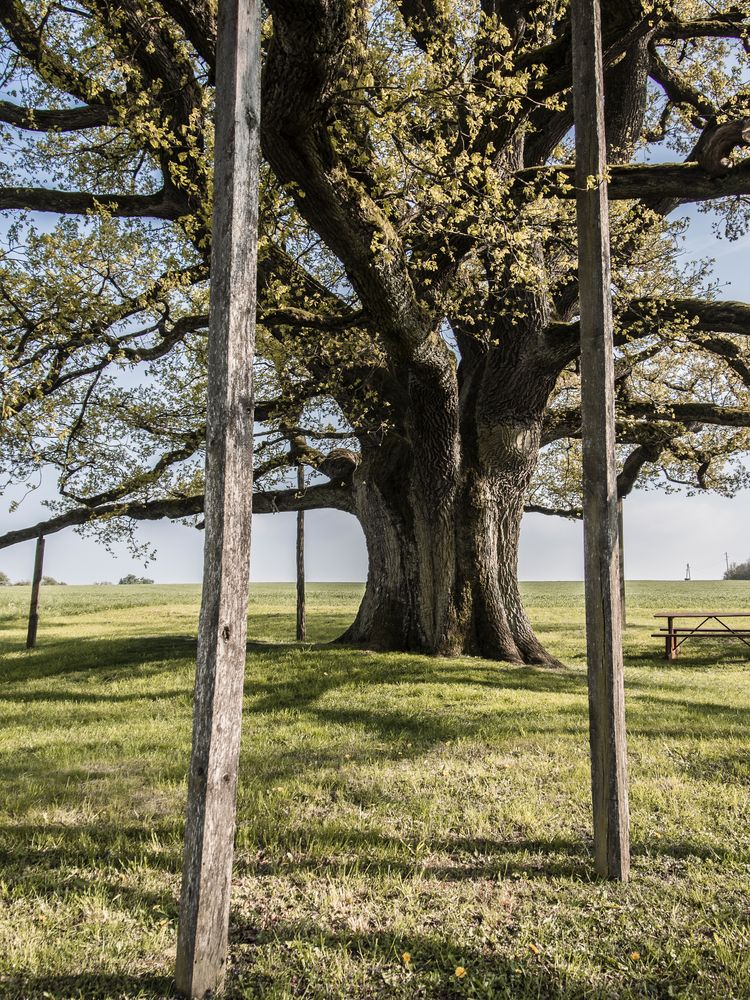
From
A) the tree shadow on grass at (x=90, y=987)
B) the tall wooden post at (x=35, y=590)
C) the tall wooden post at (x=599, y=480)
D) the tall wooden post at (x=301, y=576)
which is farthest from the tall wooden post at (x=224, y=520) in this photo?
the tall wooden post at (x=35, y=590)

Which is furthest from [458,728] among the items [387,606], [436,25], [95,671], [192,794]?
[436,25]

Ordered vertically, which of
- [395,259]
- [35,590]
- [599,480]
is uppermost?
[395,259]

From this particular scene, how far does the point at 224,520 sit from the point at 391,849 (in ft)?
9.02

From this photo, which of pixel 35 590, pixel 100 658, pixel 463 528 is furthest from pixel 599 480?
pixel 35 590

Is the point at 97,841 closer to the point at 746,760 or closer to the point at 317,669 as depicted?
the point at 746,760

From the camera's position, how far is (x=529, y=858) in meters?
4.64

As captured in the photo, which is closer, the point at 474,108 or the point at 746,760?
the point at 746,760

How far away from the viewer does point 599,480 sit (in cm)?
443

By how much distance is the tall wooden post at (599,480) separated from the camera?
429cm

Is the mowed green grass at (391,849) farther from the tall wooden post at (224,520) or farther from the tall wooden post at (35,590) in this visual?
the tall wooden post at (35,590)

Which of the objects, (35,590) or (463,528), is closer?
(463,528)

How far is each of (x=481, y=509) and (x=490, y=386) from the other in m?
2.33

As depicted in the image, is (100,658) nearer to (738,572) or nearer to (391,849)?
(391,849)

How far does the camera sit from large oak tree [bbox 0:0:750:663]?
798 centimetres
